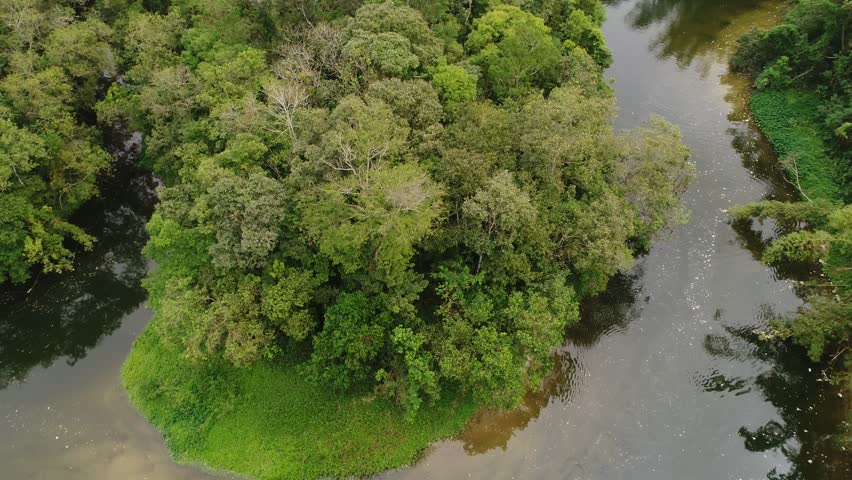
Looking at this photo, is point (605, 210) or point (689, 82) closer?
point (605, 210)

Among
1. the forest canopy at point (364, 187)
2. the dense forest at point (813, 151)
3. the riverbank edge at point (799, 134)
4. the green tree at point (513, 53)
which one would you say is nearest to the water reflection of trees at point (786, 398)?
the dense forest at point (813, 151)

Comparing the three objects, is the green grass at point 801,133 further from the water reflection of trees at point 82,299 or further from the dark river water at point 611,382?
the water reflection of trees at point 82,299

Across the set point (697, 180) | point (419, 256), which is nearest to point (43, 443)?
point (419, 256)

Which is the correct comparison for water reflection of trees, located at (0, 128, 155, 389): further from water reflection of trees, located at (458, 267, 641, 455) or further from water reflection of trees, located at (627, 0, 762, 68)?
water reflection of trees, located at (627, 0, 762, 68)

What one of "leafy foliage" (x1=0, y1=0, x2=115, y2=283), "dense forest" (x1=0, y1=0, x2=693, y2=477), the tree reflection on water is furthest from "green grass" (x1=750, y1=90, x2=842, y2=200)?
"leafy foliage" (x1=0, y1=0, x2=115, y2=283)

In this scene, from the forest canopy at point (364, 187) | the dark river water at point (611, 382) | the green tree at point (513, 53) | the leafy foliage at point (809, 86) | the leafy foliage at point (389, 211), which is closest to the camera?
the leafy foliage at point (389, 211)

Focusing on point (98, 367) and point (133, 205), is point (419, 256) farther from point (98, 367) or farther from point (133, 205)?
point (133, 205)
